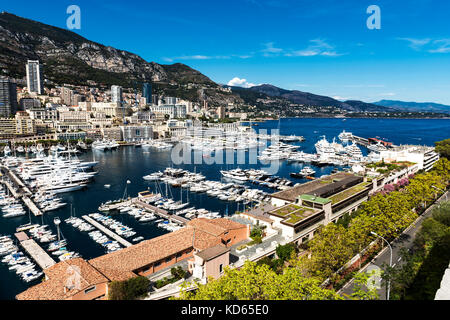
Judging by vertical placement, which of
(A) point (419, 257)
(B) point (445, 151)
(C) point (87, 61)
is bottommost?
(A) point (419, 257)

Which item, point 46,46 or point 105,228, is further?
point 46,46

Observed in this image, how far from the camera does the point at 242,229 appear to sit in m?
19.8

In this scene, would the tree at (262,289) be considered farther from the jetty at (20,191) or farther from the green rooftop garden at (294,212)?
the jetty at (20,191)

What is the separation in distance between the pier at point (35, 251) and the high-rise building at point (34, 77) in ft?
372

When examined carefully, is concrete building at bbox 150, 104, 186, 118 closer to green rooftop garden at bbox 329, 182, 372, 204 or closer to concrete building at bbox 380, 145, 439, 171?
concrete building at bbox 380, 145, 439, 171

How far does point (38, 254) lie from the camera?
21766 millimetres

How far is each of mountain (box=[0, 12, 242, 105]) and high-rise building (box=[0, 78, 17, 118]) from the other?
72.7ft

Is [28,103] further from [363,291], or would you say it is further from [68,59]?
[363,291]

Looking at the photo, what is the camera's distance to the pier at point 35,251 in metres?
20.4

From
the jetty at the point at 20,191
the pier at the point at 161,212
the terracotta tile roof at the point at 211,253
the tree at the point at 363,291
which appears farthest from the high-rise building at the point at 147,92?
the tree at the point at 363,291

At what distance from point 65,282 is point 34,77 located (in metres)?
129

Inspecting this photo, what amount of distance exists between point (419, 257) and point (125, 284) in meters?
16.1

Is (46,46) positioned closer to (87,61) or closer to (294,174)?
(87,61)
